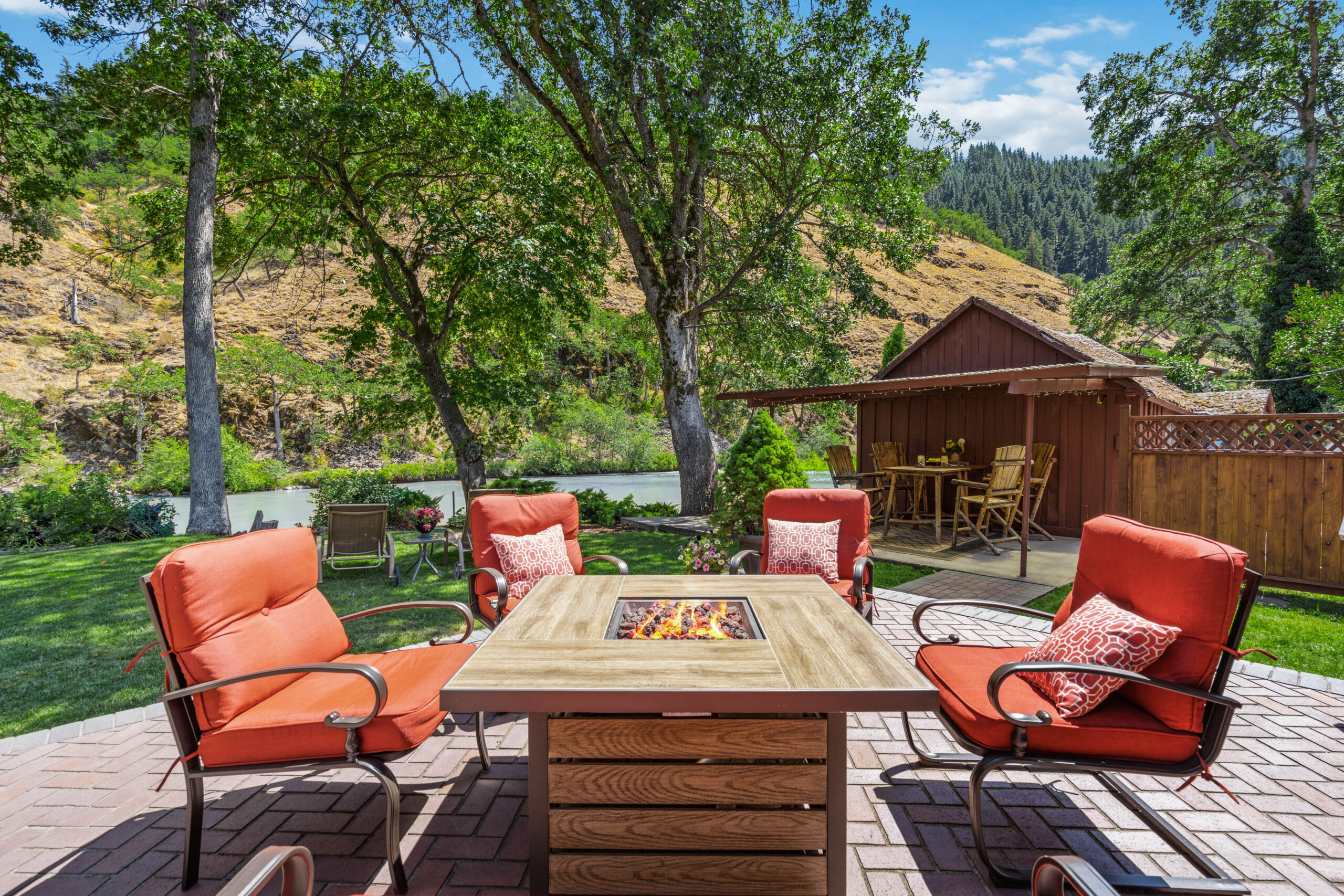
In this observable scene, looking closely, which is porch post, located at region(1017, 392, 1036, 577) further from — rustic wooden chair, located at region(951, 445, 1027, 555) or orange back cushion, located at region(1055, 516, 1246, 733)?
orange back cushion, located at region(1055, 516, 1246, 733)

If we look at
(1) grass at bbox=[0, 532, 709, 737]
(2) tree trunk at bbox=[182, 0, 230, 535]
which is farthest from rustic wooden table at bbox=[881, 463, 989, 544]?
(2) tree trunk at bbox=[182, 0, 230, 535]

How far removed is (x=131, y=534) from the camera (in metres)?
9.30

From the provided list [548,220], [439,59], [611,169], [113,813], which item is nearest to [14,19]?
[439,59]

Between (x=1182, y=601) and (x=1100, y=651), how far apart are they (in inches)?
11.4

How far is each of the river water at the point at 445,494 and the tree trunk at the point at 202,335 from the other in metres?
0.80

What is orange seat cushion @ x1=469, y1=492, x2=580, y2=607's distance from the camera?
363 cm

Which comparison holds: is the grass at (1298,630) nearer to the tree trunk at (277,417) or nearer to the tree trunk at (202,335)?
the tree trunk at (202,335)

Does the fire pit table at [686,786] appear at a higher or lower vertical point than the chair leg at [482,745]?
higher

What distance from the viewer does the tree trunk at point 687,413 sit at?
927cm

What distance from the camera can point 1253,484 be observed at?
5359 mm

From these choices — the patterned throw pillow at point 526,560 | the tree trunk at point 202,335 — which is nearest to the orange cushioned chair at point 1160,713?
the patterned throw pillow at point 526,560

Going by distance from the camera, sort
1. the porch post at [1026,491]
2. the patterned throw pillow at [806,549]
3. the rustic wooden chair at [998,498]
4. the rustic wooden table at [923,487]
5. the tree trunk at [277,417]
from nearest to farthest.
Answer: the patterned throw pillow at [806,549] → the porch post at [1026,491] → the rustic wooden chair at [998,498] → the rustic wooden table at [923,487] → the tree trunk at [277,417]

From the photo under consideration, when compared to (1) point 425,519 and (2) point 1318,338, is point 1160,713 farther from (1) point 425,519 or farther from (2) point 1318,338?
(2) point 1318,338

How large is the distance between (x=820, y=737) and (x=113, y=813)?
262cm
